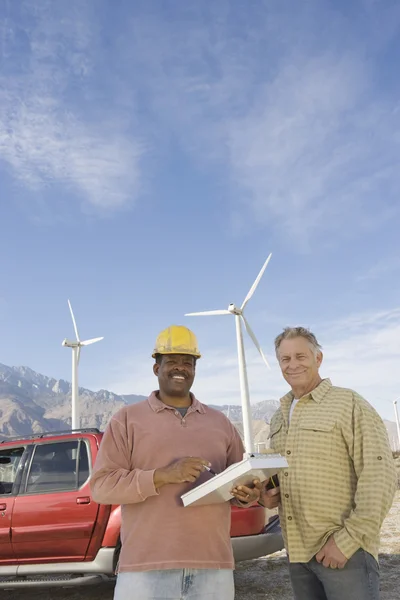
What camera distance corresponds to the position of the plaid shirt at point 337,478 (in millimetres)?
2451

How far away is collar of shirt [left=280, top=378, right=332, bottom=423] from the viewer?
279cm

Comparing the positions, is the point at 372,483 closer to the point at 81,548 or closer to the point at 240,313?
the point at 81,548

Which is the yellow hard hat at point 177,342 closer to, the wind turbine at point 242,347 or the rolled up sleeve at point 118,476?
the rolled up sleeve at point 118,476

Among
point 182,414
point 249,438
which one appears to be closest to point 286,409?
point 182,414

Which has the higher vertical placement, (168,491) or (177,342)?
(177,342)

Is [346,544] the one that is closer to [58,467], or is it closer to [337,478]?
[337,478]

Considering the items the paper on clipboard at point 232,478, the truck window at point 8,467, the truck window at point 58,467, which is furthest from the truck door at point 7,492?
the paper on clipboard at point 232,478

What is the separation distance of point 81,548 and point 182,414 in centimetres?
324

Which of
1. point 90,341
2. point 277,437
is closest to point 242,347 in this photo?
point 90,341

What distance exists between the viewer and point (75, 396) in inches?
1073

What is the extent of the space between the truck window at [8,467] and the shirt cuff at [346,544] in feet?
14.3

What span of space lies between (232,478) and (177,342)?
0.82 m

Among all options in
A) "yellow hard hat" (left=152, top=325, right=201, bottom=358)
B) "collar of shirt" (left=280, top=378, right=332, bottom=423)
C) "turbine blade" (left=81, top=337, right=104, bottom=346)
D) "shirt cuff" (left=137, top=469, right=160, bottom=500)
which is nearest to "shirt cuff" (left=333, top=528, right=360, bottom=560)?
"collar of shirt" (left=280, top=378, right=332, bottom=423)

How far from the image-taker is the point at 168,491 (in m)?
2.50
